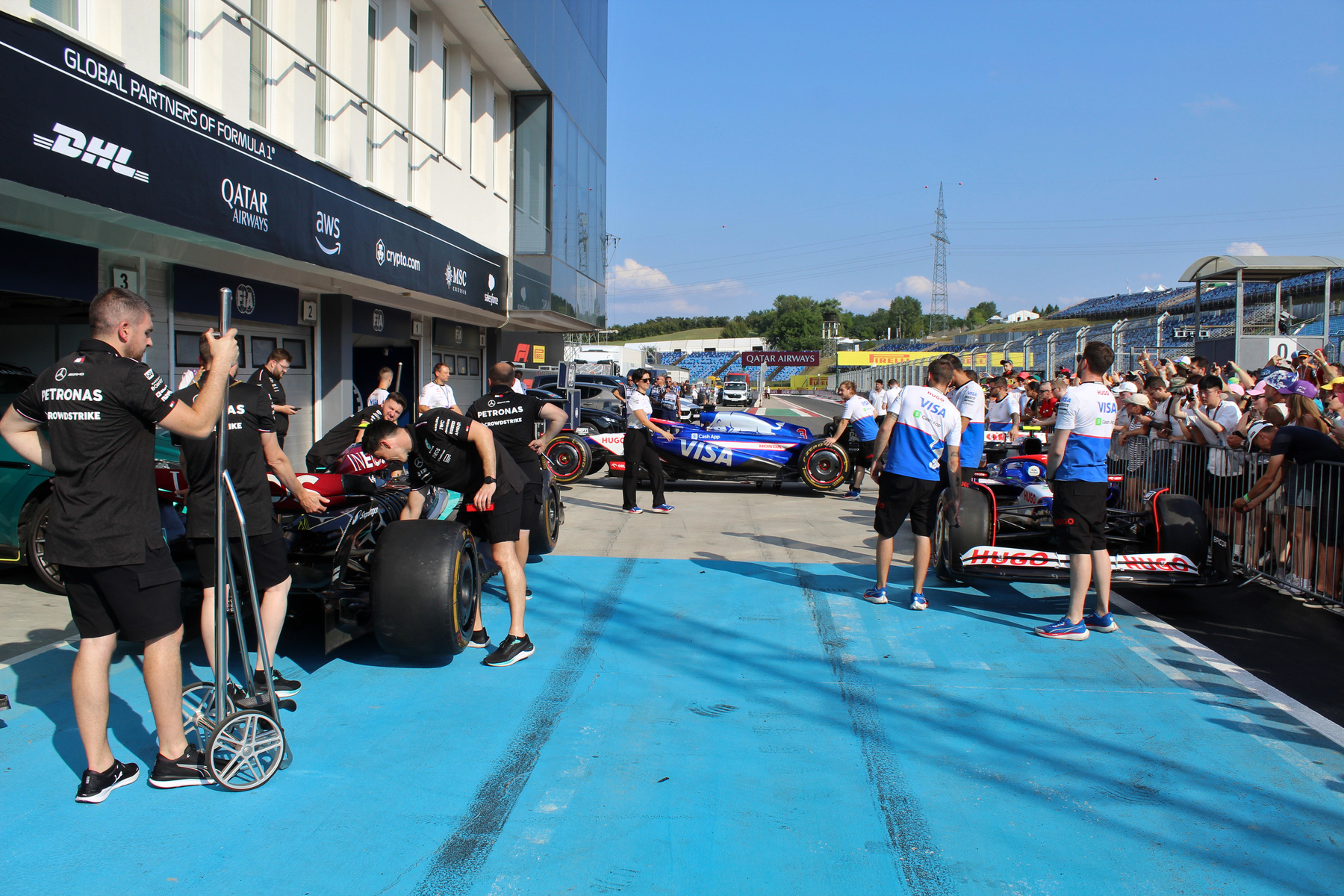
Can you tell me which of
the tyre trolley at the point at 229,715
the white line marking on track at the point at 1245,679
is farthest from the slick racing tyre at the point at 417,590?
the white line marking on track at the point at 1245,679

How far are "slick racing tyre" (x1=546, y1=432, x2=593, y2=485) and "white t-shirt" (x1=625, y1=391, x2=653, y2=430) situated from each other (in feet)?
7.66

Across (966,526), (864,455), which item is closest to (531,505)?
(966,526)

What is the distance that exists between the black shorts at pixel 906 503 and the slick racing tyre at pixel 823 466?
6282 millimetres

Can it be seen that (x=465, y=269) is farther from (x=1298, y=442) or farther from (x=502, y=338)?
(x=1298, y=442)

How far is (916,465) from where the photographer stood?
643 cm

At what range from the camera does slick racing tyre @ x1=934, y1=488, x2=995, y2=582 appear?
688 centimetres

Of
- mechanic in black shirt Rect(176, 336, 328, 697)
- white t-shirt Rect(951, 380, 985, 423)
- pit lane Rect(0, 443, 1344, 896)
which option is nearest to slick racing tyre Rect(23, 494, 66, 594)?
pit lane Rect(0, 443, 1344, 896)

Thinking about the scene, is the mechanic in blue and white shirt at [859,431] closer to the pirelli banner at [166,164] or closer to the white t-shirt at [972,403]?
the white t-shirt at [972,403]

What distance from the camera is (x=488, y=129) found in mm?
19016

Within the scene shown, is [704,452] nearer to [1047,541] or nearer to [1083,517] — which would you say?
[1047,541]

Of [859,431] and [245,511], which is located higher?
[859,431]

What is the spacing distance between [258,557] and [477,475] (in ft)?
4.51

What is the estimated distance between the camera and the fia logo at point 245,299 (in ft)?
36.1

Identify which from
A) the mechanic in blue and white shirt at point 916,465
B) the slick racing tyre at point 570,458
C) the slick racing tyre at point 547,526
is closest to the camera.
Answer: the mechanic in blue and white shirt at point 916,465
